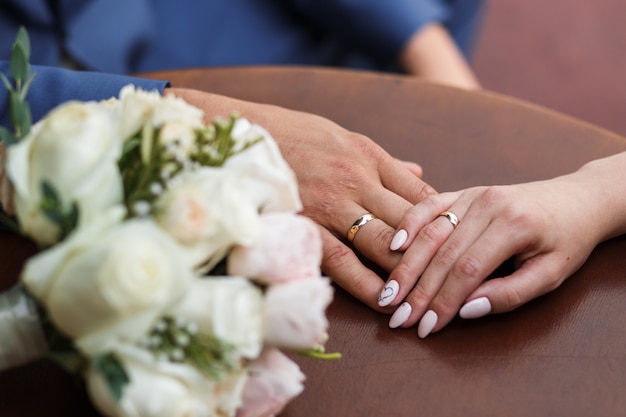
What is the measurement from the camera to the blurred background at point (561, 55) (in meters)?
2.26

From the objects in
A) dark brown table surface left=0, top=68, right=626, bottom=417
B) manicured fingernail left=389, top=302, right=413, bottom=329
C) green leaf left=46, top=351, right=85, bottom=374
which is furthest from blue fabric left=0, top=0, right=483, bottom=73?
green leaf left=46, top=351, right=85, bottom=374

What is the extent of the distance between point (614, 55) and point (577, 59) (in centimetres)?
11

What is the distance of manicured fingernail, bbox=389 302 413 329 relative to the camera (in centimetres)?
74

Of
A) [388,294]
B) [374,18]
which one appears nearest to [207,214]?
[388,294]

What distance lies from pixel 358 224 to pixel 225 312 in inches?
13.3

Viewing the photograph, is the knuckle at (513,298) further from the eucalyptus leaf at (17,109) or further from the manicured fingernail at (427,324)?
the eucalyptus leaf at (17,109)

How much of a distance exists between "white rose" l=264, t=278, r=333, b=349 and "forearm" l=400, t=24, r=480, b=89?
992 mm

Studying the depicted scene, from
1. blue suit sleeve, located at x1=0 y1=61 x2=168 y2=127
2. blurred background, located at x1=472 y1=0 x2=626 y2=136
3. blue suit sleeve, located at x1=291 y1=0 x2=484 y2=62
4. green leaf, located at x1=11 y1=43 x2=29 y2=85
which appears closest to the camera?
green leaf, located at x1=11 y1=43 x2=29 y2=85

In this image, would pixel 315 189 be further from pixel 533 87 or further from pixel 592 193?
pixel 533 87

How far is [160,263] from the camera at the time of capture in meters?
0.46

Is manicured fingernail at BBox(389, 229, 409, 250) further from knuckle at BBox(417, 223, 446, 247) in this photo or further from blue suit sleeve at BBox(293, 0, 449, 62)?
blue suit sleeve at BBox(293, 0, 449, 62)

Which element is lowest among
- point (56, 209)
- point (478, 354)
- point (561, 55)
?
point (561, 55)

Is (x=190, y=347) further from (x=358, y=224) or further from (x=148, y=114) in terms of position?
(x=358, y=224)

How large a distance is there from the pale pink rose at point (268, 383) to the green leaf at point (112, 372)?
0.10 meters
